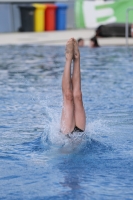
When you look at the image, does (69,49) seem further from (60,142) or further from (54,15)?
(54,15)

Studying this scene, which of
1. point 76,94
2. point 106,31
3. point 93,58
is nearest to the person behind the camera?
point 76,94

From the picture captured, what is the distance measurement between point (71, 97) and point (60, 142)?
1.68ft

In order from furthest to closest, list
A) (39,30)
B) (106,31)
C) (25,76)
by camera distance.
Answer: (39,30), (106,31), (25,76)

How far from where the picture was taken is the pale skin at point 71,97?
654cm

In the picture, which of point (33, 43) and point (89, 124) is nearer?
point (89, 124)

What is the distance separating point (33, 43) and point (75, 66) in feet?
49.3

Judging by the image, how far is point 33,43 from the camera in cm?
2156

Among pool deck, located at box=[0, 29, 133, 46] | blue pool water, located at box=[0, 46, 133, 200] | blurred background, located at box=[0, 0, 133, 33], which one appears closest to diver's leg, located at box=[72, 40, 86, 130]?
blue pool water, located at box=[0, 46, 133, 200]

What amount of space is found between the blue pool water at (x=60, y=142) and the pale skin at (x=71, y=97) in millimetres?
170

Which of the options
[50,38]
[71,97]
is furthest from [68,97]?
[50,38]

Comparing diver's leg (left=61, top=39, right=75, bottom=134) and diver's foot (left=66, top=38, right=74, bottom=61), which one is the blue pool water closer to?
diver's leg (left=61, top=39, right=75, bottom=134)

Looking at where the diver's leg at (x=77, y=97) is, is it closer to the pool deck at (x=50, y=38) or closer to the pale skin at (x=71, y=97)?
the pale skin at (x=71, y=97)

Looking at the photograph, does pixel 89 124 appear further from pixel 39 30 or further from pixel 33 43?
pixel 39 30

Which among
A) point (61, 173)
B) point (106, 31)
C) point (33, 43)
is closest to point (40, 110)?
point (61, 173)
